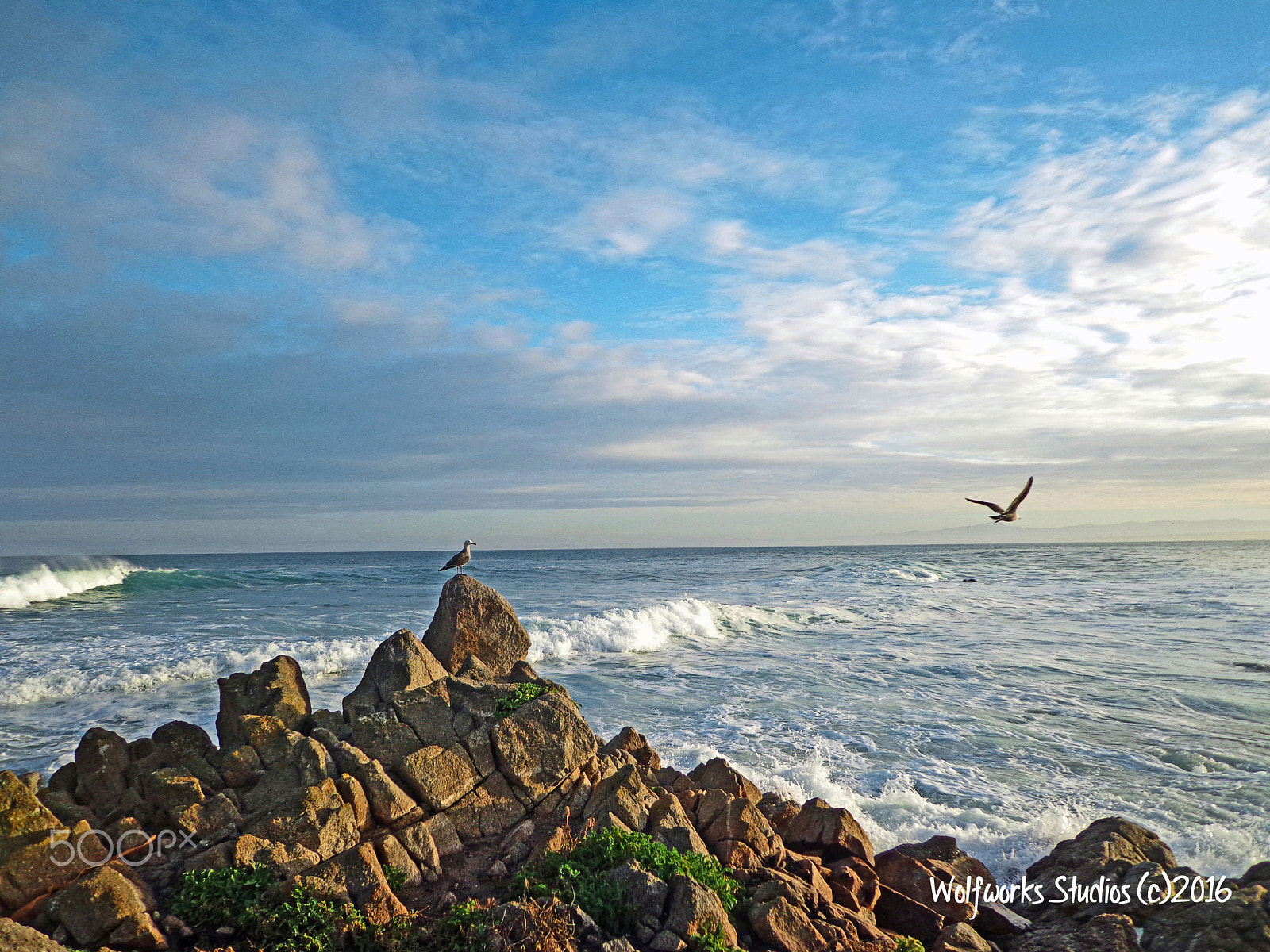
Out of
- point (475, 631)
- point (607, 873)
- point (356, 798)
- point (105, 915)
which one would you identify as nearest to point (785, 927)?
point (607, 873)

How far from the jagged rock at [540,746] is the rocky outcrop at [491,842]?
0.8 inches

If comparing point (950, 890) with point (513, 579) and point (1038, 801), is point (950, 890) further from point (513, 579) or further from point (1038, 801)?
point (513, 579)

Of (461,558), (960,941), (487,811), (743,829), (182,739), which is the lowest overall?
(960,941)

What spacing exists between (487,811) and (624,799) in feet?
4.71

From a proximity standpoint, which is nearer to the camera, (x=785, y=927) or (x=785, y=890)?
(x=785, y=927)

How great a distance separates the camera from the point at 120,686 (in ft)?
61.3

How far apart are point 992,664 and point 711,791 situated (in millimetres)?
16487

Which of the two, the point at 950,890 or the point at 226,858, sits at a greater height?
the point at 226,858

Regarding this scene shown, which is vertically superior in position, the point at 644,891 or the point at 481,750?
the point at 481,750

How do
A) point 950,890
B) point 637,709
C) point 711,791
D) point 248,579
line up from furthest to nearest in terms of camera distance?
point 248,579 < point 637,709 < point 711,791 < point 950,890

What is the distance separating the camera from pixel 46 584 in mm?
45688

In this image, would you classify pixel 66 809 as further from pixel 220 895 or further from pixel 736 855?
pixel 736 855

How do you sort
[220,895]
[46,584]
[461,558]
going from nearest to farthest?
[220,895]
[461,558]
[46,584]

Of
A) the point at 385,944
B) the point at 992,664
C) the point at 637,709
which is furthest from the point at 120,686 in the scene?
the point at 992,664
